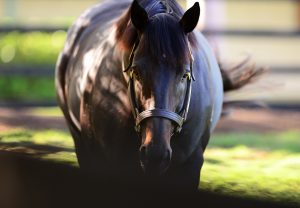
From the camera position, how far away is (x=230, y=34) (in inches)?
307

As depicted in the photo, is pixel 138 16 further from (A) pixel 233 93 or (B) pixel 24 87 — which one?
(B) pixel 24 87

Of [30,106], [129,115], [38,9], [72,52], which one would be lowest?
[129,115]

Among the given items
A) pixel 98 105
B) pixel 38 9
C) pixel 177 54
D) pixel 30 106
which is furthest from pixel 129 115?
pixel 38 9

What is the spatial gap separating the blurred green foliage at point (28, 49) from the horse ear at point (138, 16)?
17.6 feet

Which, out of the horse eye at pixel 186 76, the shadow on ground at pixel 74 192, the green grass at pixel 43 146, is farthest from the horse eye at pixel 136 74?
the green grass at pixel 43 146

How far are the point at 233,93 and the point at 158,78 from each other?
5.45 ft

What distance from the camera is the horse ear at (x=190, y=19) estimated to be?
8.71 feet

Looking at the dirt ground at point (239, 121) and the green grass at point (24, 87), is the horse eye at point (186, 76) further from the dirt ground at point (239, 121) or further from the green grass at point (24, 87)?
the green grass at point (24, 87)

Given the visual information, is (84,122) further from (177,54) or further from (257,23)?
(257,23)

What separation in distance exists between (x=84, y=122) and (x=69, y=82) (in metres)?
0.55

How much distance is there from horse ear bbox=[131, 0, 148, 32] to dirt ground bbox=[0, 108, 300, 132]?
3.60m

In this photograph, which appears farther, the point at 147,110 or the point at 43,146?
the point at 43,146

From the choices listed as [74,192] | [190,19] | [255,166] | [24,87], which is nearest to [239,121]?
[255,166]

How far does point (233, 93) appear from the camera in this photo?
412 centimetres
